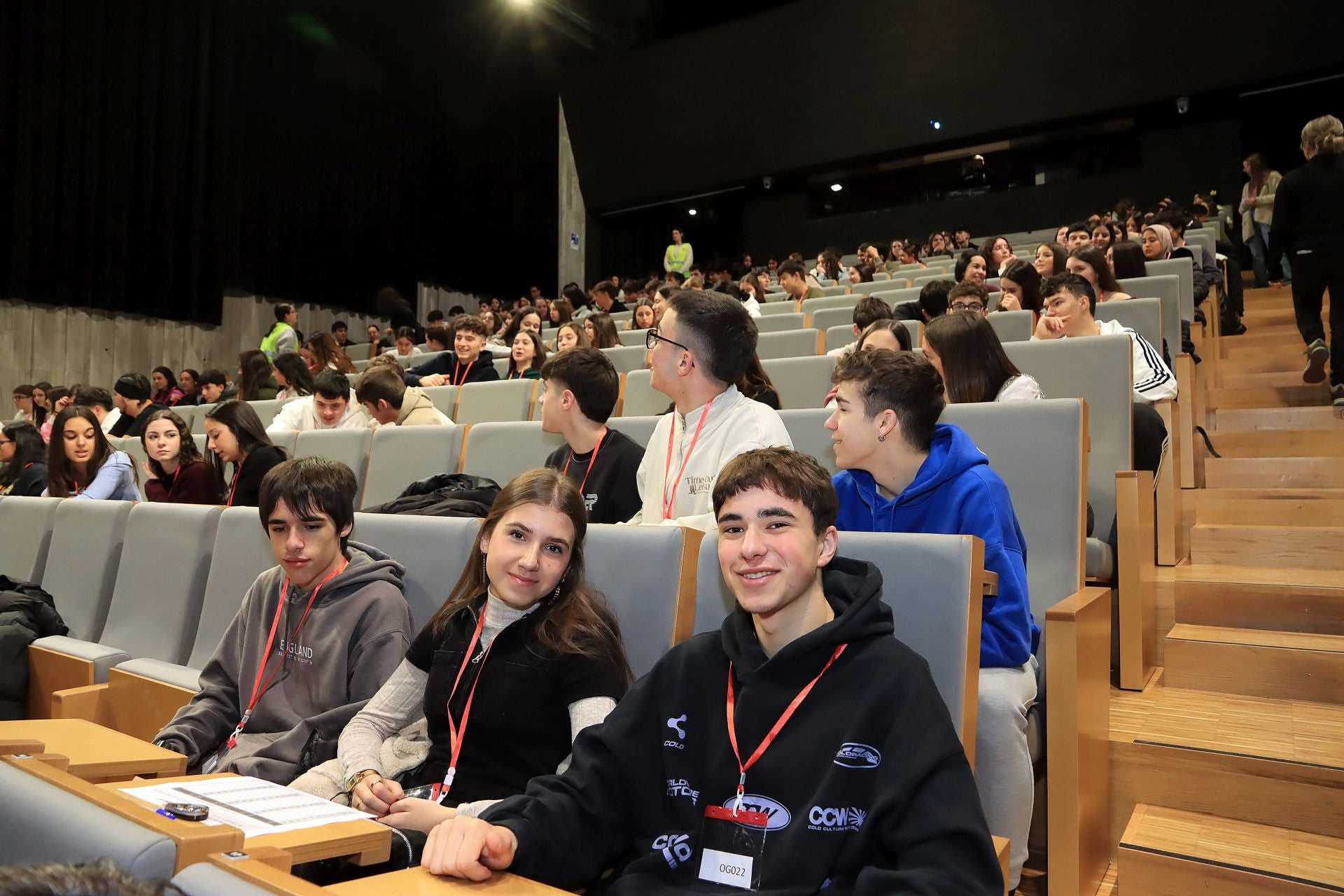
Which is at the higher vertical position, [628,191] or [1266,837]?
[628,191]

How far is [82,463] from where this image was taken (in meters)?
3.26

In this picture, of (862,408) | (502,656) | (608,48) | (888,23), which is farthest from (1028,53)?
(502,656)

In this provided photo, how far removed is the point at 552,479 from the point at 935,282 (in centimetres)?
239

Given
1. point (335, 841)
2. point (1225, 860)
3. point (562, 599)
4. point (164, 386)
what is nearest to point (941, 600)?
point (562, 599)

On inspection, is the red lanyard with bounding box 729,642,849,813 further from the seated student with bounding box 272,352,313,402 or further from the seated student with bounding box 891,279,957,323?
the seated student with bounding box 272,352,313,402

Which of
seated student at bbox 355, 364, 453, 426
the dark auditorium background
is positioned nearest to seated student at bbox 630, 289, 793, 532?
seated student at bbox 355, 364, 453, 426

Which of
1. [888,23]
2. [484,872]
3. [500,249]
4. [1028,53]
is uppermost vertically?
[888,23]

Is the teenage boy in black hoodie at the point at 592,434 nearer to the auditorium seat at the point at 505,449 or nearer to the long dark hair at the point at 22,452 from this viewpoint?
the auditorium seat at the point at 505,449

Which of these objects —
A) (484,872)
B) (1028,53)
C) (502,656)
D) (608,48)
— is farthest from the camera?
(608,48)

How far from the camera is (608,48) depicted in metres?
11.6

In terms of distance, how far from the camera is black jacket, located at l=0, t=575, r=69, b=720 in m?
2.04

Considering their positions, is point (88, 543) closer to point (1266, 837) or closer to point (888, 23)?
point (1266, 837)

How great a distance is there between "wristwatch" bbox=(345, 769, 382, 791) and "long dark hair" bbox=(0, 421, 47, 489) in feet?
11.1

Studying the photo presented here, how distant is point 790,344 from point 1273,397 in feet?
5.52
